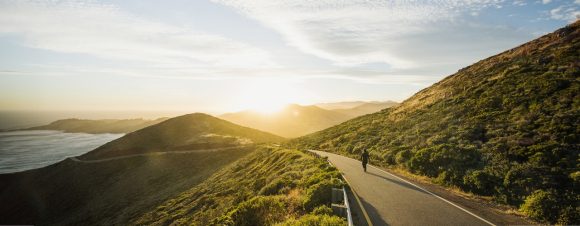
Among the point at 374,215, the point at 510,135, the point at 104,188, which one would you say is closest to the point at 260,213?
the point at 374,215

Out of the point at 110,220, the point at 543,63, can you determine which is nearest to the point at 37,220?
the point at 110,220

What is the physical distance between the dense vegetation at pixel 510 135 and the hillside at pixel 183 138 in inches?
1511

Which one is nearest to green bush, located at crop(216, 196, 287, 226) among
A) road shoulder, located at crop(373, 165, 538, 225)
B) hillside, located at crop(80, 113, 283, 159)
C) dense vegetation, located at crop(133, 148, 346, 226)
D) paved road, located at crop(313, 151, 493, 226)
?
dense vegetation, located at crop(133, 148, 346, 226)

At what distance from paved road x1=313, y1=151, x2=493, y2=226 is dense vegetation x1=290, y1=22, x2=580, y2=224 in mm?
3376

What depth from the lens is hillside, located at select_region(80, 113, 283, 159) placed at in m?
73.8

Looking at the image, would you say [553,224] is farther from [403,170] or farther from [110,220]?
[110,220]

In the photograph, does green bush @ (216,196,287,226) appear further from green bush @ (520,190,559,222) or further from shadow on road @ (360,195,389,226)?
green bush @ (520,190,559,222)

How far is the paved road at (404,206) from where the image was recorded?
436 inches

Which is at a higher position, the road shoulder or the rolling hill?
the road shoulder

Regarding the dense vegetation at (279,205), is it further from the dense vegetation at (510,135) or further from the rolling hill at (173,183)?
the dense vegetation at (510,135)


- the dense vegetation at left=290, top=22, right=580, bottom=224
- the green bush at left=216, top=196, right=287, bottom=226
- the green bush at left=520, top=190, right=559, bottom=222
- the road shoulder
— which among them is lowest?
the green bush at left=216, top=196, right=287, bottom=226

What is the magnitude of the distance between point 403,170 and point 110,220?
3449 centimetres

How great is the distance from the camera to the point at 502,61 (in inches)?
1719

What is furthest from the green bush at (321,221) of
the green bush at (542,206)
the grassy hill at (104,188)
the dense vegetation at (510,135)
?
the grassy hill at (104,188)
